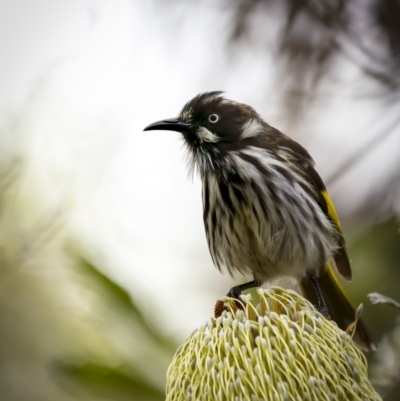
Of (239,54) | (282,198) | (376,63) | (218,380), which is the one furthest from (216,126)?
(218,380)

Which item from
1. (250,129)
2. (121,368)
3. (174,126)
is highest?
(250,129)

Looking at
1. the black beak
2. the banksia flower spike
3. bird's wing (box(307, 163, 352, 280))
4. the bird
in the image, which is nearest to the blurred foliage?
the banksia flower spike

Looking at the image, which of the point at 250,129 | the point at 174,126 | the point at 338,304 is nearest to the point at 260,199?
the point at 250,129

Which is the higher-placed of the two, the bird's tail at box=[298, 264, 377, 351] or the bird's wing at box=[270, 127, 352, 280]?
the bird's wing at box=[270, 127, 352, 280]

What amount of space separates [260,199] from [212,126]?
0.25 metres

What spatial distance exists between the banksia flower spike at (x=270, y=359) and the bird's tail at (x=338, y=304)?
393 millimetres

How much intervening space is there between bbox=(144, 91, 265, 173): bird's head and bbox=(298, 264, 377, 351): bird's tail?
48 centimetres

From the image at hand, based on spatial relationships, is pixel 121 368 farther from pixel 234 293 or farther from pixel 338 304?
pixel 338 304

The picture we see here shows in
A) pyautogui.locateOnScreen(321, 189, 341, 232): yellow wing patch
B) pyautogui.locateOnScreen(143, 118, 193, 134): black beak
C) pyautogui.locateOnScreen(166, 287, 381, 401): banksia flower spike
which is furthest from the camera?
pyautogui.locateOnScreen(321, 189, 341, 232): yellow wing patch

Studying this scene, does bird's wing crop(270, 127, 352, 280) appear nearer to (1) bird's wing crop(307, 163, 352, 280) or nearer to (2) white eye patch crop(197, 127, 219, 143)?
(1) bird's wing crop(307, 163, 352, 280)

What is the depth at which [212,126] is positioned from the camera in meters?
1.75

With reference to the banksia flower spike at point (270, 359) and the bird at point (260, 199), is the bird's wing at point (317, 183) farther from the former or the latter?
the banksia flower spike at point (270, 359)

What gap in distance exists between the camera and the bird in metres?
1.72

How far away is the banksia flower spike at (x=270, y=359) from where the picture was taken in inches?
48.9
